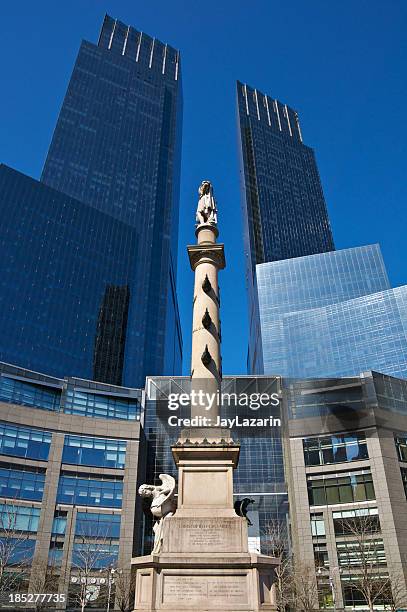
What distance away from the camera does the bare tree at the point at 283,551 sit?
4653 cm

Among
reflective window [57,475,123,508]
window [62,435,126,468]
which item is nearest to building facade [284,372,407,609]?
window [62,435,126,468]

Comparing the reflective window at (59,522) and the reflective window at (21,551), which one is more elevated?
the reflective window at (59,522)

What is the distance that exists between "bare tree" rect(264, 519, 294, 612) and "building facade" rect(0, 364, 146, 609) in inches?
596

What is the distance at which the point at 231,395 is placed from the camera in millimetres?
69250

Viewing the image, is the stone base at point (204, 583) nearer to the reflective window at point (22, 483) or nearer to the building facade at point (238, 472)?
the building facade at point (238, 472)

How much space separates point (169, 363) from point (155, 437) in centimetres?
11582

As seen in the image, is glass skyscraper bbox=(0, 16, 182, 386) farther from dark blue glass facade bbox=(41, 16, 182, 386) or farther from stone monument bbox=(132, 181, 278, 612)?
stone monument bbox=(132, 181, 278, 612)

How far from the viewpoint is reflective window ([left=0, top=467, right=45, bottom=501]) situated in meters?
53.0

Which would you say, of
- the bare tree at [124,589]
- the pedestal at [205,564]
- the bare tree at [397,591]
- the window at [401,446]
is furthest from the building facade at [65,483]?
the pedestal at [205,564]

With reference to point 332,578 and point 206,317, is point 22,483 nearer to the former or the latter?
point 332,578

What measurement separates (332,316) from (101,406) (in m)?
74.7

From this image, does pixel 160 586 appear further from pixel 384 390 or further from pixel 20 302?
pixel 20 302

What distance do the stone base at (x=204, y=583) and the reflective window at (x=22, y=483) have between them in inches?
1717

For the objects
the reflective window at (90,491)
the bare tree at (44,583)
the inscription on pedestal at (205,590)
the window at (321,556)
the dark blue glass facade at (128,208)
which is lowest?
the inscription on pedestal at (205,590)
